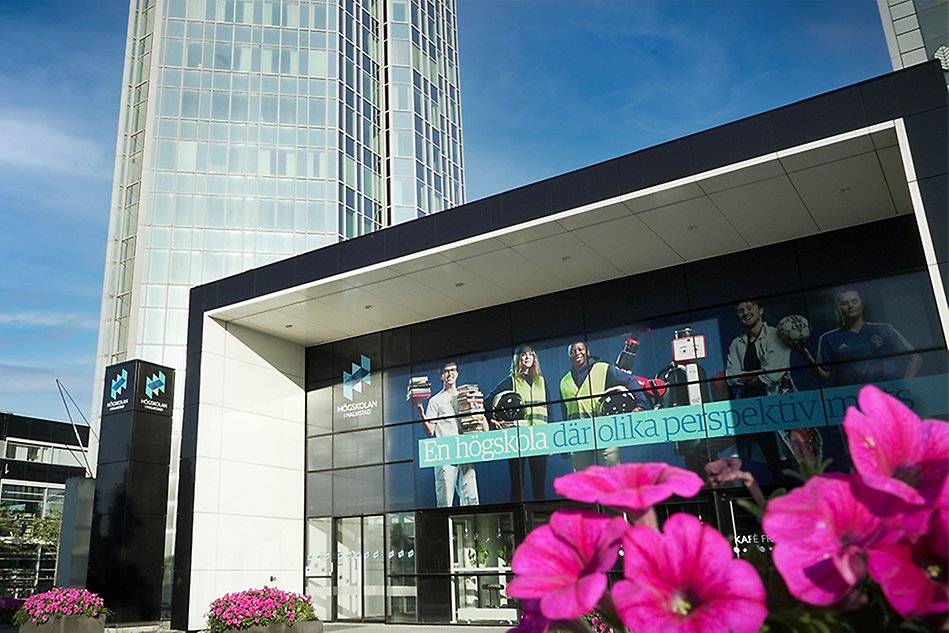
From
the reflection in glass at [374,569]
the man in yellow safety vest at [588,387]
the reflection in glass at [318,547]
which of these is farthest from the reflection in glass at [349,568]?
the man in yellow safety vest at [588,387]

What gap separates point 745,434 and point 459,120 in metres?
46.5

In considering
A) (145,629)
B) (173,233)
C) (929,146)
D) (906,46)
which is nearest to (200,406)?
(145,629)

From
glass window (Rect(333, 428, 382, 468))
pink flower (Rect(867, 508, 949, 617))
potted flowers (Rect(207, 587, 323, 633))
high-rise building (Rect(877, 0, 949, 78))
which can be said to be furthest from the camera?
high-rise building (Rect(877, 0, 949, 78))

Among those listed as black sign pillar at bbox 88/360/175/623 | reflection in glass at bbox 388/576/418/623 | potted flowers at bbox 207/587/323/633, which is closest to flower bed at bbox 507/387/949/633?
potted flowers at bbox 207/587/323/633

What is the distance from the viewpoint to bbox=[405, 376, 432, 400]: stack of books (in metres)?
19.8

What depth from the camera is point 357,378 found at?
21.1 meters

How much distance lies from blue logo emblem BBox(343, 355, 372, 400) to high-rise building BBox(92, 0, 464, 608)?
77.3 ft

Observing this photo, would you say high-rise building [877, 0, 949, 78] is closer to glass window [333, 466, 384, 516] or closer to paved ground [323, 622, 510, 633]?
glass window [333, 466, 384, 516]

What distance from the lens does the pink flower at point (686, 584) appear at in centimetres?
80

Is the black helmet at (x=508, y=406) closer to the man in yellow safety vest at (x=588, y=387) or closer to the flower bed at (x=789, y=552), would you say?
the man in yellow safety vest at (x=588, y=387)

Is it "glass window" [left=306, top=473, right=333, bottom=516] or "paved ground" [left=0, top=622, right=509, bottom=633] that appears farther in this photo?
"glass window" [left=306, top=473, right=333, bottom=516]

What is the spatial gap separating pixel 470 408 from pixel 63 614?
9.56 metres

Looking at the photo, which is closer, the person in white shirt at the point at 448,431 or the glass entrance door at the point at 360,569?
the person in white shirt at the point at 448,431

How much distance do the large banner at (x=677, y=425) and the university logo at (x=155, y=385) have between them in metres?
6.89
